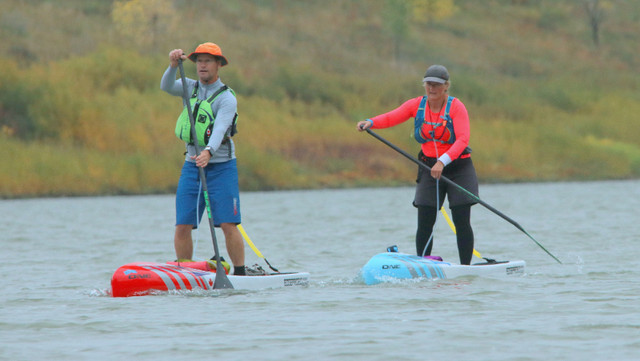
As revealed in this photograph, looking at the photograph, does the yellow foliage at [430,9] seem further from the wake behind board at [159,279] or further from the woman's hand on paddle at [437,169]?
the wake behind board at [159,279]

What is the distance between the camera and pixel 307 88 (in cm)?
4488

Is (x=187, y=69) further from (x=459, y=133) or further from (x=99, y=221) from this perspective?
(x=459, y=133)

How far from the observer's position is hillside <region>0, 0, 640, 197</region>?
3625cm

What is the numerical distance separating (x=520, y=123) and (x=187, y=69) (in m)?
13.4

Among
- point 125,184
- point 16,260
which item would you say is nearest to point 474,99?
point 125,184

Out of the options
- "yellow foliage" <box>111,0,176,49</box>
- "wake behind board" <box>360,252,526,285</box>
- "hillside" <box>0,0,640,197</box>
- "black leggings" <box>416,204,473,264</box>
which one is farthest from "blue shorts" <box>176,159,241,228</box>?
"yellow foliage" <box>111,0,176,49</box>

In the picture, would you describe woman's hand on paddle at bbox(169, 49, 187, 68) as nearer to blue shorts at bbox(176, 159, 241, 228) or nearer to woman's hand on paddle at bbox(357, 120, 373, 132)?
blue shorts at bbox(176, 159, 241, 228)

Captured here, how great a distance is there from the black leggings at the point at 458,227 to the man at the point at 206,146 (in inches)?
70.4

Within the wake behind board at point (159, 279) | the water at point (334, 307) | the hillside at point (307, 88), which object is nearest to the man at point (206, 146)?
the wake behind board at point (159, 279)

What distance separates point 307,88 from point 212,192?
35.5 metres

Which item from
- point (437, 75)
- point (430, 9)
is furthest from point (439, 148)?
point (430, 9)

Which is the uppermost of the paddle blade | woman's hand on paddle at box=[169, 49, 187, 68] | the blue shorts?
woman's hand on paddle at box=[169, 49, 187, 68]

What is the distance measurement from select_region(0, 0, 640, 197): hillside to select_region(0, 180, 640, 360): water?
60.8ft

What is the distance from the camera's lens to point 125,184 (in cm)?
3384
